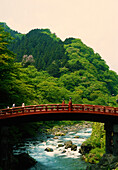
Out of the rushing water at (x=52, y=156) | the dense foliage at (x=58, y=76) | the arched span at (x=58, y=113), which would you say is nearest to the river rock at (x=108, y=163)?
the rushing water at (x=52, y=156)

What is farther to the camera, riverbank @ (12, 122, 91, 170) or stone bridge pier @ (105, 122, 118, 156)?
riverbank @ (12, 122, 91, 170)

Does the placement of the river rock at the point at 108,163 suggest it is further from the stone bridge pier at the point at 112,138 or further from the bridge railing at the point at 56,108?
the bridge railing at the point at 56,108

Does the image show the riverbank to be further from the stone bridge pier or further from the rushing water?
the stone bridge pier

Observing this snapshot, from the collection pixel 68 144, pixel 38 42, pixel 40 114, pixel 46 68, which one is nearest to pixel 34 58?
pixel 46 68

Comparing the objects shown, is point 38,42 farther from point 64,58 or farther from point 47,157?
point 47,157

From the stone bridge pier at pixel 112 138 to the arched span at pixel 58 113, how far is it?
0.99 meters

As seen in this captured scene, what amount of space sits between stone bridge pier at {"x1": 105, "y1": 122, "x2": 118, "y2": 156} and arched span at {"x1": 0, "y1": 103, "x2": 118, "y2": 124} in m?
0.99

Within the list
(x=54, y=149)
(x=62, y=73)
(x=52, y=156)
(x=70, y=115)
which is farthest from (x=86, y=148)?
(x=62, y=73)

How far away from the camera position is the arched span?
2497 cm

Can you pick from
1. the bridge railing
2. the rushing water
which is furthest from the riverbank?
the bridge railing

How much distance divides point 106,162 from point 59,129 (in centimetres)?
3165

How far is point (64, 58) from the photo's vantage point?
12069cm

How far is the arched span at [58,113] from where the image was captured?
81.9 ft

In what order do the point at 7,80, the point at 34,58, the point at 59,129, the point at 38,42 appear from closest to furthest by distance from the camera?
the point at 7,80, the point at 59,129, the point at 34,58, the point at 38,42
